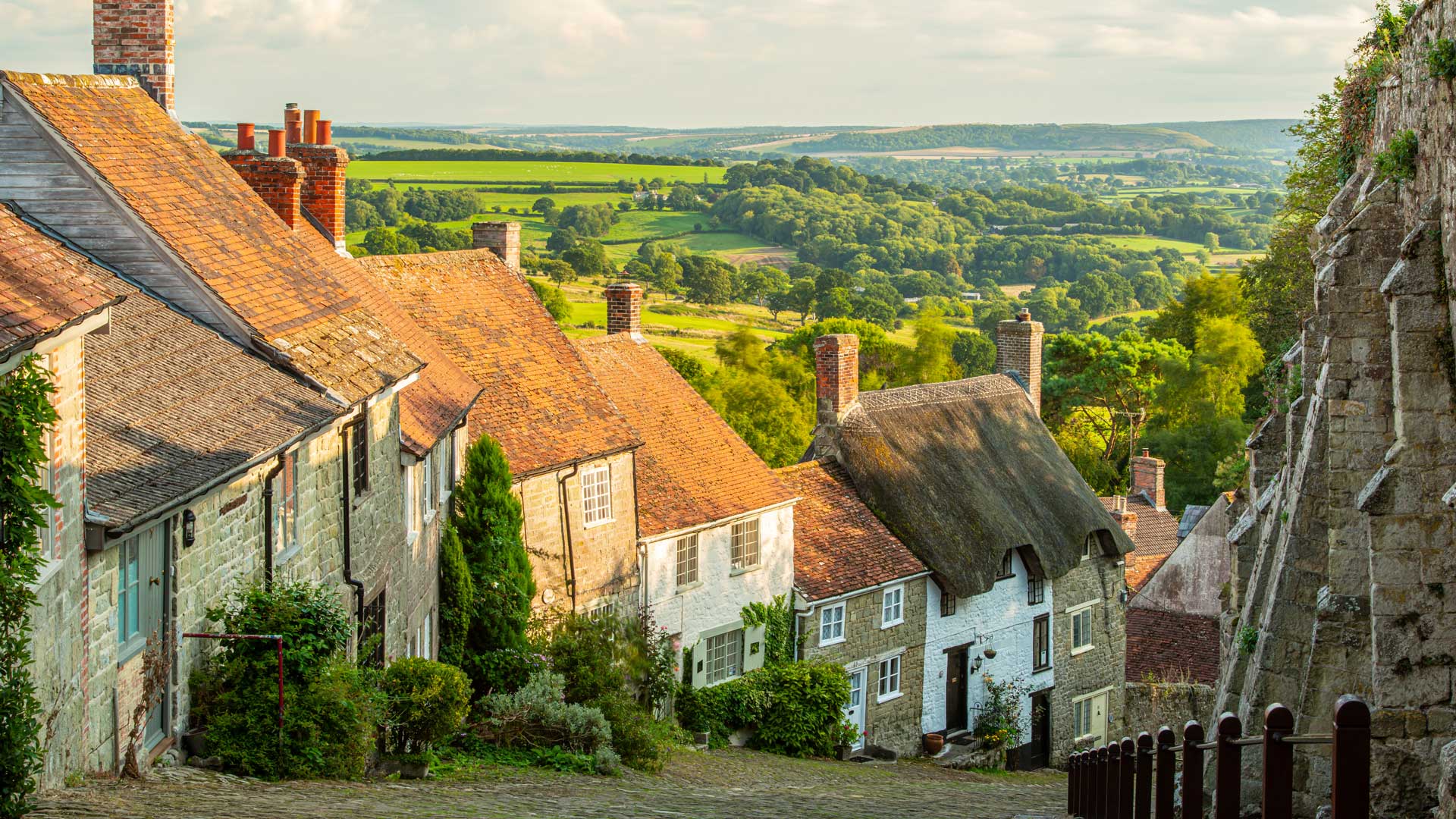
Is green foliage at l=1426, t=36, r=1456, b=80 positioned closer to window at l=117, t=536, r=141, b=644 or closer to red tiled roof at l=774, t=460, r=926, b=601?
window at l=117, t=536, r=141, b=644

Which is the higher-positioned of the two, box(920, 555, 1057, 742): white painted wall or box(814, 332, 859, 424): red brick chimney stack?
box(814, 332, 859, 424): red brick chimney stack

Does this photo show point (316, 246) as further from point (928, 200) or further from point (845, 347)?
point (928, 200)

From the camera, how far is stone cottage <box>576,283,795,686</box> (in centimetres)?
2677

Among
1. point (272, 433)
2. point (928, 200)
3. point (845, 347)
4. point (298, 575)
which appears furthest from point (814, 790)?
point (928, 200)

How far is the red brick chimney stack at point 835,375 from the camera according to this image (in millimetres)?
32375

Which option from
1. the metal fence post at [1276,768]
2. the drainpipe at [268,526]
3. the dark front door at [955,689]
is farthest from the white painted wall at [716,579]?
the metal fence post at [1276,768]

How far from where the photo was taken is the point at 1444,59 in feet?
39.9

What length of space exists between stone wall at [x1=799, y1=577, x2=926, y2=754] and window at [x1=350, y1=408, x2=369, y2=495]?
13554mm

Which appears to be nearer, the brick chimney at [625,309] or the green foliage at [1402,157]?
the green foliage at [1402,157]

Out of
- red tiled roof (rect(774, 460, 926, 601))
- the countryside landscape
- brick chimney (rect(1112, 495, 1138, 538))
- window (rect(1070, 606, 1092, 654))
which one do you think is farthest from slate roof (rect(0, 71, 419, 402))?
brick chimney (rect(1112, 495, 1138, 538))

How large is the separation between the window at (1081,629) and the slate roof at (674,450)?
9787 millimetres

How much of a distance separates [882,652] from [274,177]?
1583 centimetres

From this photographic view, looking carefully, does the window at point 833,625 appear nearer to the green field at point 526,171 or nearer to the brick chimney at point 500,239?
the brick chimney at point 500,239

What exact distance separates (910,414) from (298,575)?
69.4ft
